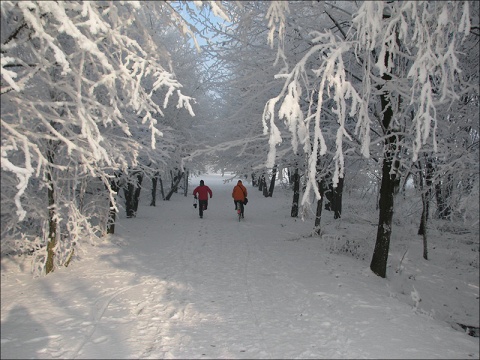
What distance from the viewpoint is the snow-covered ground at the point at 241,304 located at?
3.74 meters

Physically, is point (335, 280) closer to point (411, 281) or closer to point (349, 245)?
point (411, 281)

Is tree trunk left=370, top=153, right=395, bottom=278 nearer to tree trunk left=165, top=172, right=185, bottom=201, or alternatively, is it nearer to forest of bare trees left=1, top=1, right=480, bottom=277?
forest of bare trees left=1, top=1, right=480, bottom=277

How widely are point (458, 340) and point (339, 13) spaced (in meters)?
6.12

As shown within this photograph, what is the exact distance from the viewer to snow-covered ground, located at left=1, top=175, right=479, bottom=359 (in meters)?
3.74

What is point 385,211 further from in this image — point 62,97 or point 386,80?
point 62,97

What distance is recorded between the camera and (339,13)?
21.9 feet

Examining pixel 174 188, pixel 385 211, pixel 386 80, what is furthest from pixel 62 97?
pixel 174 188

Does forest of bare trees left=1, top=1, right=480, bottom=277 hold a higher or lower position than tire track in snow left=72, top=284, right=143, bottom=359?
higher

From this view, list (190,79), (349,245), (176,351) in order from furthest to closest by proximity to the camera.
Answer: (190,79) < (349,245) < (176,351)

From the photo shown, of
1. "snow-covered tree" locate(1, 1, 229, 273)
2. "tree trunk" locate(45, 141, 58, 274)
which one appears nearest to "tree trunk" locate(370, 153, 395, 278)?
"snow-covered tree" locate(1, 1, 229, 273)

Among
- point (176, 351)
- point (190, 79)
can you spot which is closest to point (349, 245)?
point (176, 351)

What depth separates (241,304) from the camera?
5.14 m

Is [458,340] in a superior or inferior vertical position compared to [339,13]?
inferior

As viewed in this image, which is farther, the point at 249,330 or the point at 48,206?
the point at 48,206
